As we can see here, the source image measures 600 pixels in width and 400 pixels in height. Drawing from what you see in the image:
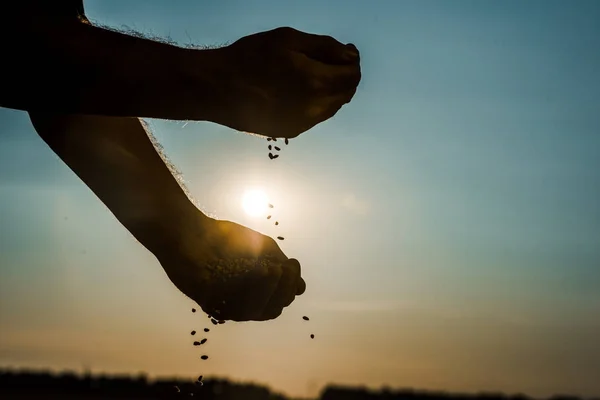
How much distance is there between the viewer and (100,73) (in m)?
1.71

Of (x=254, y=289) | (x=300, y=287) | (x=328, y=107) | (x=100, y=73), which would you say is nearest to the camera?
(x=100, y=73)

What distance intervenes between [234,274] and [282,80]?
2.49 feet

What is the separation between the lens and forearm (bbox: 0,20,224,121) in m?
1.70

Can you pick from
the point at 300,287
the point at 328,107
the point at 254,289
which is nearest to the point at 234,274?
the point at 254,289

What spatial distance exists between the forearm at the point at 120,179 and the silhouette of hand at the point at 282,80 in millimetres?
664

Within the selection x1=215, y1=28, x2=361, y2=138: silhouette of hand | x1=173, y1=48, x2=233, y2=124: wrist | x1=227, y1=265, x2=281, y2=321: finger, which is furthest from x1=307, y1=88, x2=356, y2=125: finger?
x1=227, y1=265, x2=281, y2=321: finger

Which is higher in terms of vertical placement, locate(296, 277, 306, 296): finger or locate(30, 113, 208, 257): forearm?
locate(30, 113, 208, 257): forearm

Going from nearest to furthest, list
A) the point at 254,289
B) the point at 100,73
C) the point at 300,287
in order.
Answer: the point at 100,73 < the point at 254,289 < the point at 300,287

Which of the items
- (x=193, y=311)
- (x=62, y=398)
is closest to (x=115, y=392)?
(x=62, y=398)

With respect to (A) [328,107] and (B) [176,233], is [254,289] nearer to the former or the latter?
(B) [176,233]

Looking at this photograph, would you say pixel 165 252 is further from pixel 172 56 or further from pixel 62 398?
pixel 62 398

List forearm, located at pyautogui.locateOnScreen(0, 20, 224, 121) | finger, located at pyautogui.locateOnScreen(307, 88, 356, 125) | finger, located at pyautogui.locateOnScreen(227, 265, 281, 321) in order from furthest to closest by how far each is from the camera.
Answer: finger, located at pyautogui.locateOnScreen(227, 265, 281, 321) < finger, located at pyautogui.locateOnScreen(307, 88, 356, 125) < forearm, located at pyautogui.locateOnScreen(0, 20, 224, 121)

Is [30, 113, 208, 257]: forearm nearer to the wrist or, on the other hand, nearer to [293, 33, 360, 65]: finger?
the wrist

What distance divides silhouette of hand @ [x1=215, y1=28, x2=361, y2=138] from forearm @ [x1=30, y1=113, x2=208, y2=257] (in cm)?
66
